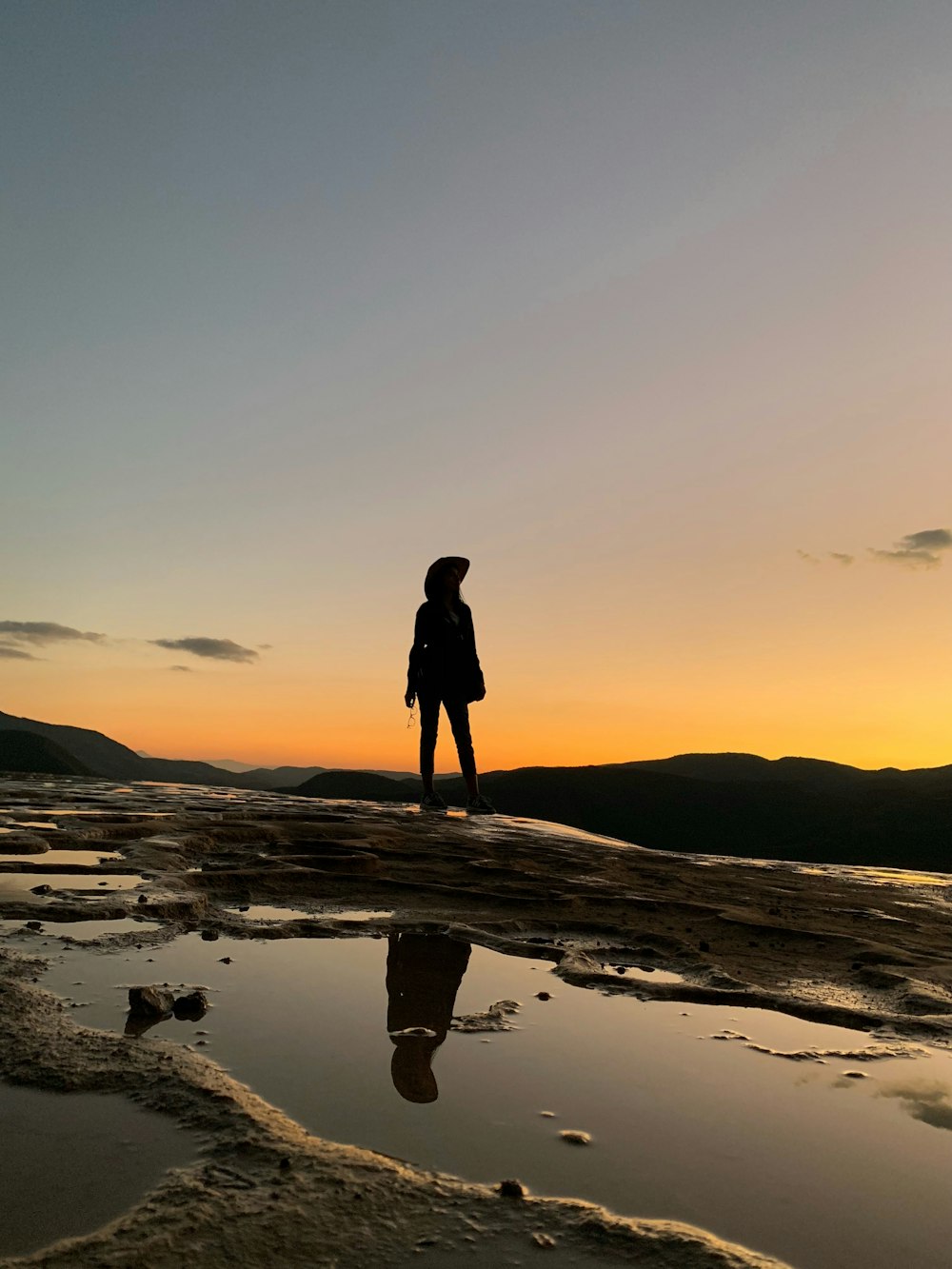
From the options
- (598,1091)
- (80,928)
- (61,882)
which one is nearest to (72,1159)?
(598,1091)

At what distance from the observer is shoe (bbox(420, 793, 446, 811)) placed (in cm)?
1045

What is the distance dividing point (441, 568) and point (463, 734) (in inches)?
86.4

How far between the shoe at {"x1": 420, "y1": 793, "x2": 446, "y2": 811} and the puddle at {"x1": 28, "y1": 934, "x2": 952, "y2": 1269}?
760 centimetres

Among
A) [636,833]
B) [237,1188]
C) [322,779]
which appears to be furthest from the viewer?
[322,779]

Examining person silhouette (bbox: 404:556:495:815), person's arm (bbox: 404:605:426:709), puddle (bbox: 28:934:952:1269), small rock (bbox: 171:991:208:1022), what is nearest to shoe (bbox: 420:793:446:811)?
person silhouette (bbox: 404:556:495:815)

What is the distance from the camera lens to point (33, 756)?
34.9 metres

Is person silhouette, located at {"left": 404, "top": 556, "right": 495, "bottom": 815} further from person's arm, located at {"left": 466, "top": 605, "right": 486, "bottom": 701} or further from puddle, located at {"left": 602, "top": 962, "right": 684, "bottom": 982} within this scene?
puddle, located at {"left": 602, "top": 962, "right": 684, "bottom": 982}

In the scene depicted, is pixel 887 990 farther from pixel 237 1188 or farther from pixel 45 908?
pixel 45 908

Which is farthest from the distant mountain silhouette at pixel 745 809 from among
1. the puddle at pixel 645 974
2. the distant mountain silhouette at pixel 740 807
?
the puddle at pixel 645 974

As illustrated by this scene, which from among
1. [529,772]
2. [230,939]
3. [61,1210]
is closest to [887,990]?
[230,939]

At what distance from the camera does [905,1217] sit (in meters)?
1.42

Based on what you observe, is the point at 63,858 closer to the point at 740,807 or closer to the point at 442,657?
the point at 442,657

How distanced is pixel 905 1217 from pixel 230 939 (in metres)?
2.37

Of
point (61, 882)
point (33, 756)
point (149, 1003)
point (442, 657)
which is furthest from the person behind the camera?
point (33, 756)
